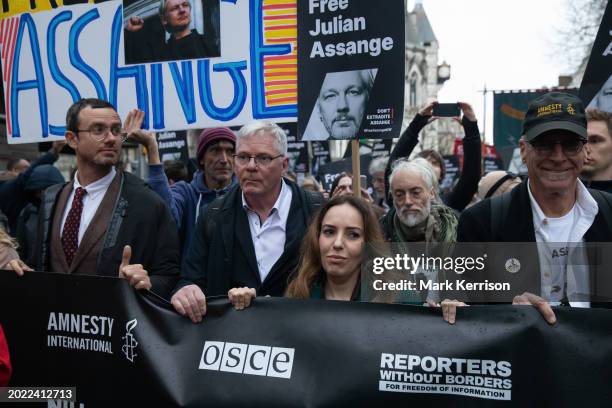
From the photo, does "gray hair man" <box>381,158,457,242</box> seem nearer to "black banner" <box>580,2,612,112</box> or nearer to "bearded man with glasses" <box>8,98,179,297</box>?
"black banner" <box>580,2,612,112</box>

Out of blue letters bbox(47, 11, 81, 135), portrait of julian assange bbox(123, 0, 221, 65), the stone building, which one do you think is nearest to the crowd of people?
portrait of julian assange bbox(123, 0, 221, 65)

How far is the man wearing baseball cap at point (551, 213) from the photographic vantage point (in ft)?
9.77

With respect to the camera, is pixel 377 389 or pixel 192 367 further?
pixel 192 367

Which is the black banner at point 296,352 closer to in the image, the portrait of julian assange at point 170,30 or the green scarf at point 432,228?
the green scarf at point 432,228

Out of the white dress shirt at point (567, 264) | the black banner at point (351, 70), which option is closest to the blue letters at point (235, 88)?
the black banner at point (351, 70)

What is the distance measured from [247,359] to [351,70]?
2.16 metres

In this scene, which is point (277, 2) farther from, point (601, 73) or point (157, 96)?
point (601, 73)

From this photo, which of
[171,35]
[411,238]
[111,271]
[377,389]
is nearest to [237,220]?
[111,271]

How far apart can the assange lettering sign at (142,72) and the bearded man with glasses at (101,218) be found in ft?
4.34

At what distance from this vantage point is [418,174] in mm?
4617

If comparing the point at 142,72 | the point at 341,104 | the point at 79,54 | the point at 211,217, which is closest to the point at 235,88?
the point at 142,72

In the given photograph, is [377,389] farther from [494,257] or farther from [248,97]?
[248,97]

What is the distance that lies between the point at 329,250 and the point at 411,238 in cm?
95

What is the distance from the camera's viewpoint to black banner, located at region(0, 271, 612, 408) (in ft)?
9.53
